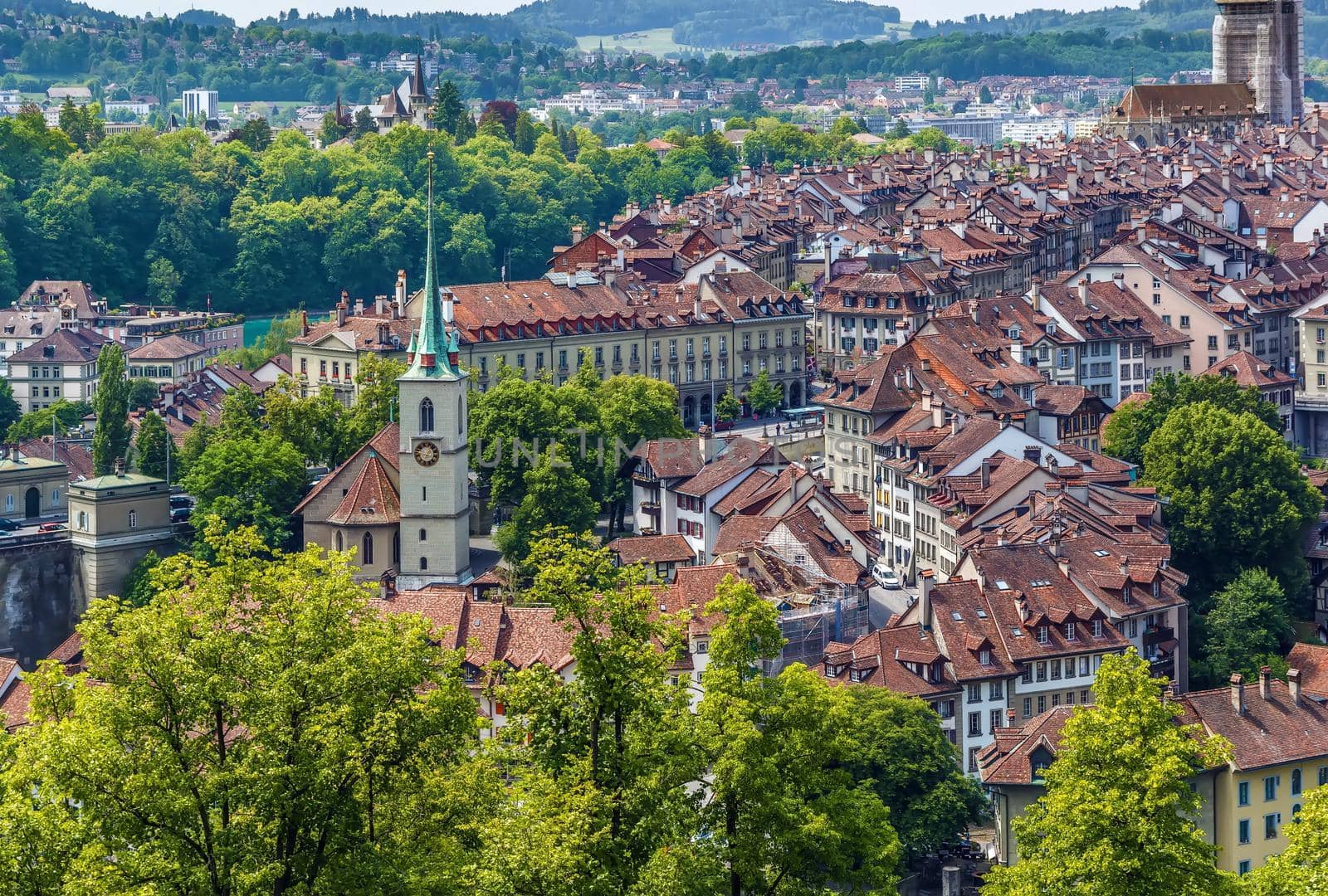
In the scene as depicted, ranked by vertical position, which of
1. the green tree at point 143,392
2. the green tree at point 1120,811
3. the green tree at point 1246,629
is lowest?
the green tree at point 1246,629

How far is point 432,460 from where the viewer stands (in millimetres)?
92812

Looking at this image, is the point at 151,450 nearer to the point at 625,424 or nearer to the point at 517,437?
the point at 517,437

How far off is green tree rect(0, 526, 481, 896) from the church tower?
141ft

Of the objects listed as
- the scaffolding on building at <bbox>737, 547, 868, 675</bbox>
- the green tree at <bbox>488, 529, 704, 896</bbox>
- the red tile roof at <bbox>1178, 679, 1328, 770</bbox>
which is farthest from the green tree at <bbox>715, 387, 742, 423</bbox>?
the green tree at <bbox>488, 529, 704, 896</bbox>

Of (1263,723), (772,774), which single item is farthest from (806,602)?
(772,774)

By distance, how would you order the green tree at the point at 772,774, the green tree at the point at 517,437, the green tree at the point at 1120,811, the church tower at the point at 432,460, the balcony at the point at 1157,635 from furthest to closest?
the green tree at the point at 517,437
the church tower at the point at 432,460
the balcony at the point at 1157,635
the green tree at the point at 1120,811
the green tree at the point at 772,774

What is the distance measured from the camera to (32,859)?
44.1 meters

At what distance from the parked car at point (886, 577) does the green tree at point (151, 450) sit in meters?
27.4

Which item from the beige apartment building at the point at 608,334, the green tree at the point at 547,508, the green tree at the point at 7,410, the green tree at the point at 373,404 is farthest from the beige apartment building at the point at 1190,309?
the green tree at the point at 7,410

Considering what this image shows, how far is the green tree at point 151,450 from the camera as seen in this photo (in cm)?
10438

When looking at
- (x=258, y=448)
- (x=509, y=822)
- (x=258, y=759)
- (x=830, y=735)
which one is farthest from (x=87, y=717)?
(x=258, y=448)

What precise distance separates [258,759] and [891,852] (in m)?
13.6

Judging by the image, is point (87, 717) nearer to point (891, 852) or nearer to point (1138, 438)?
point (891, 852)

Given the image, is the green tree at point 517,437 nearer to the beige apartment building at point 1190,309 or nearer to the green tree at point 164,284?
the beige apartment building at point 1190,309
